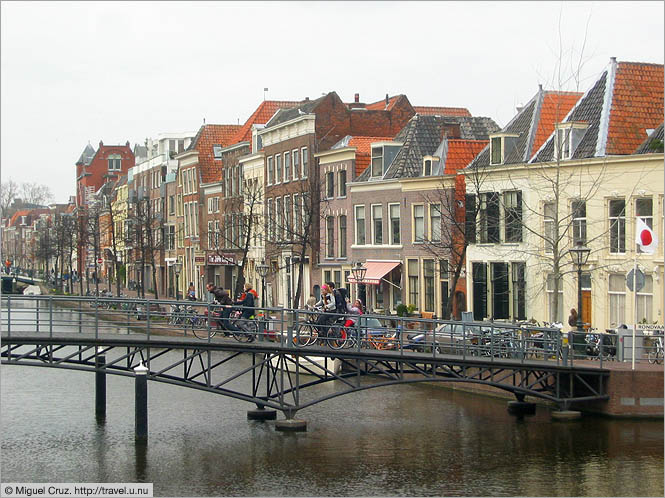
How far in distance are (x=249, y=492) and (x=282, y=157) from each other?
140 ft

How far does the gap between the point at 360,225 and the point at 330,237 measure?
3473 millimetres

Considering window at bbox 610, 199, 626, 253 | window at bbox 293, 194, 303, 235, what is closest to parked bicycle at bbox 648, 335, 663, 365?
window at bbox 610, 199, 626, 253

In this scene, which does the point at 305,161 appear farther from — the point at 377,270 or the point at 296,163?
the point at 377,270

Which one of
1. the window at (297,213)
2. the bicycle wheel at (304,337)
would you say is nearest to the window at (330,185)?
the window at (297,213)

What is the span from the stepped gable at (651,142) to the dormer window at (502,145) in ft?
21.5

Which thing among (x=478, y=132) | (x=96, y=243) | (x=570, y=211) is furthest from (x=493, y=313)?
(x=96, y=243)

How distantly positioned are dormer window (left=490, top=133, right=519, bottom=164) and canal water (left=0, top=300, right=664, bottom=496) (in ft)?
40.8

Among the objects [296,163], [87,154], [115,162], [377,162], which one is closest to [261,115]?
[296,163]

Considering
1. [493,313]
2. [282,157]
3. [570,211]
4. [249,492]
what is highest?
[282,157]

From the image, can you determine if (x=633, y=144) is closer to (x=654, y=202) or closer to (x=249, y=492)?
(x=654, y=202)

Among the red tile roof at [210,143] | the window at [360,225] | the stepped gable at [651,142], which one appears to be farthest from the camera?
the red tile roof at [210,143]

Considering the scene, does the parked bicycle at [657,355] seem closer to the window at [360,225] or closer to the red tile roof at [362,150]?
the window at [360,225]

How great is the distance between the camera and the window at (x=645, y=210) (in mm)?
38156

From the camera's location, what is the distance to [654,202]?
124 feet
